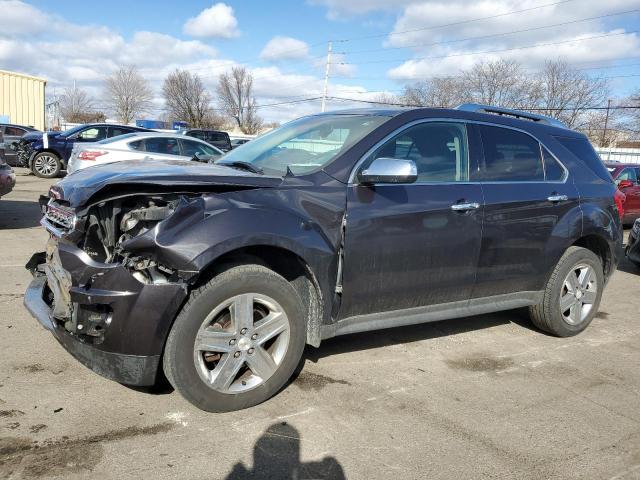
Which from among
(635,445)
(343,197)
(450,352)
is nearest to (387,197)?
(343,197)

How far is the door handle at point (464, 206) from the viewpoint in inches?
159

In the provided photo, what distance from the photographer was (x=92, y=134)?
58.2ft

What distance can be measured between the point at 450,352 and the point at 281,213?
2.14 m

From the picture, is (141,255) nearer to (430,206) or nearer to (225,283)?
(225,283)

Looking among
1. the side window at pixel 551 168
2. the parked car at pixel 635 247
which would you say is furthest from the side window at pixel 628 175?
the side window at pixel 551 168

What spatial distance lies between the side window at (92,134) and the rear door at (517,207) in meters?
15.8

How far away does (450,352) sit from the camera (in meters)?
4.59

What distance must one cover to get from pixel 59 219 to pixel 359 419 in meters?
2.24

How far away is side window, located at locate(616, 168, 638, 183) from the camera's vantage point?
13.1m

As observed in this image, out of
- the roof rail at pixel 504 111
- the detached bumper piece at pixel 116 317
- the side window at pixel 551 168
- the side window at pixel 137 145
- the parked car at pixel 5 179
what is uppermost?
the roof rail at pixel 504 111

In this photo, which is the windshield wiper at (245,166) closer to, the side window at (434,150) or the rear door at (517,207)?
the side window at (434,150)

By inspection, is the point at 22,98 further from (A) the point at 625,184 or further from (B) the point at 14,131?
(A) the point at 625,184

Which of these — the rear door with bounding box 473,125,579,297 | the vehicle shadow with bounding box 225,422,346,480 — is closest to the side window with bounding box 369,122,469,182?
the rear door with bounding box 473,125,579,297

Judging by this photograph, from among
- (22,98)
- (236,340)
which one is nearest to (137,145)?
(236,340)
